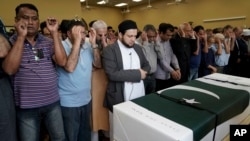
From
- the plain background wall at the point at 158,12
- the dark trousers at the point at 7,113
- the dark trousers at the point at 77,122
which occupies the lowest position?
the dark trousers at the point at 77,122

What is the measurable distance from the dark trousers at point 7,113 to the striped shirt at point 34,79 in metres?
0.06

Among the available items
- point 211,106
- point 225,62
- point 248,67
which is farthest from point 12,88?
point 248,67

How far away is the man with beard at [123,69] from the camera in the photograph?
1.45 meters

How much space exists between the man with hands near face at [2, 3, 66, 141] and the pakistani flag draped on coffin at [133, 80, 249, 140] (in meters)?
0.62

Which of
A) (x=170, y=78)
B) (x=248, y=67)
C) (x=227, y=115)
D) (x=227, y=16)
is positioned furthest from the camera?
(x=227, y=16)

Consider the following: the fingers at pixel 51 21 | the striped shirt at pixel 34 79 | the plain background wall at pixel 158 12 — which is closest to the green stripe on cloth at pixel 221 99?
the striped shirt at pixel 34 79

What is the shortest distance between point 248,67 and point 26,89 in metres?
4.60

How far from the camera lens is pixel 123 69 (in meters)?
1.52

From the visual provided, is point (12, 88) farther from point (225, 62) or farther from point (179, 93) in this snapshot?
point (225, 62)

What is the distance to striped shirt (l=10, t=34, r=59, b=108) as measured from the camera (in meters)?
1.16

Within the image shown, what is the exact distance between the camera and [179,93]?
1.17 meters

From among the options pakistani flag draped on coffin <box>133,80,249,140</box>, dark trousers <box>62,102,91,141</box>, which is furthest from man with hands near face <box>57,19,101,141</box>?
pakistani flag draped on coffin <box>133,80,249,140</box>

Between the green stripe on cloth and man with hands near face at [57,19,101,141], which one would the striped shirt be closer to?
man with hands near face at [57,19,101,141]

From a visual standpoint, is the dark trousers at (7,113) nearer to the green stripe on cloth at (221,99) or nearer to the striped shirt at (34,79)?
the striped shirt at (34,79)
